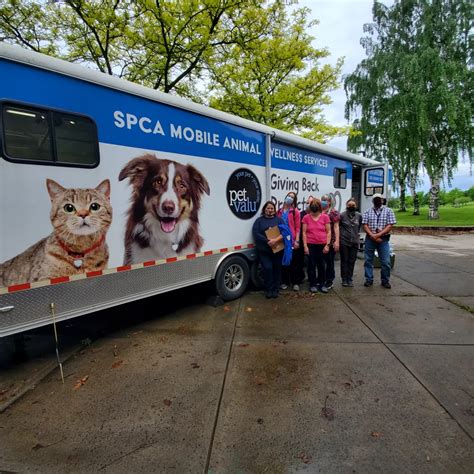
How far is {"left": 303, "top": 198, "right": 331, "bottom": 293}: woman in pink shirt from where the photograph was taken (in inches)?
214

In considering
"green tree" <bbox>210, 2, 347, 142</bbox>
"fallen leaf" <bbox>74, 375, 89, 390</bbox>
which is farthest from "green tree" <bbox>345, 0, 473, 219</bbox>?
"fallen leaf" <bbox>74, 375, 89, 390</bbox>

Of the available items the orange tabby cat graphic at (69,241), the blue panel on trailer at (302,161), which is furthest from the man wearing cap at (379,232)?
the orange tabby cat graphic at (69,241)

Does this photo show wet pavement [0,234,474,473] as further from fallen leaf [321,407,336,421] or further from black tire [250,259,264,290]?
black tire [250,259,264,290]

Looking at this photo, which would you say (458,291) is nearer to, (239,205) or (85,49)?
(239,205)

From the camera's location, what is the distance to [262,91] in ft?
40.2

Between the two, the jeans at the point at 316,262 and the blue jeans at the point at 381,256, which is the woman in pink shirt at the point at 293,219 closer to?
the jeans at the point at 316,262

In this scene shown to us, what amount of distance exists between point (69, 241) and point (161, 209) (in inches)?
Answer: 44.8

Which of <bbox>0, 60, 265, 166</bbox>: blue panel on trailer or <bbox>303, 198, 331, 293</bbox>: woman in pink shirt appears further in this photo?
<bbox>303, 198, 331, 293</bbox>: woman in pink shirt

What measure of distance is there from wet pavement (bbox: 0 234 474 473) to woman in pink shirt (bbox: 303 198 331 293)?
1.15 m

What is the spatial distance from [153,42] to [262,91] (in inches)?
174

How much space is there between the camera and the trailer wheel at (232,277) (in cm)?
488

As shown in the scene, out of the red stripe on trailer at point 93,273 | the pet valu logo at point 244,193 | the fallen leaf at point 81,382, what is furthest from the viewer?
the pet valu logo at point 244,193

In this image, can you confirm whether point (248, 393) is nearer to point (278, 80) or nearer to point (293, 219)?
point (293, 219)

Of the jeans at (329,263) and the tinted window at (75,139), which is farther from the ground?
the tinted window at (75,139)
